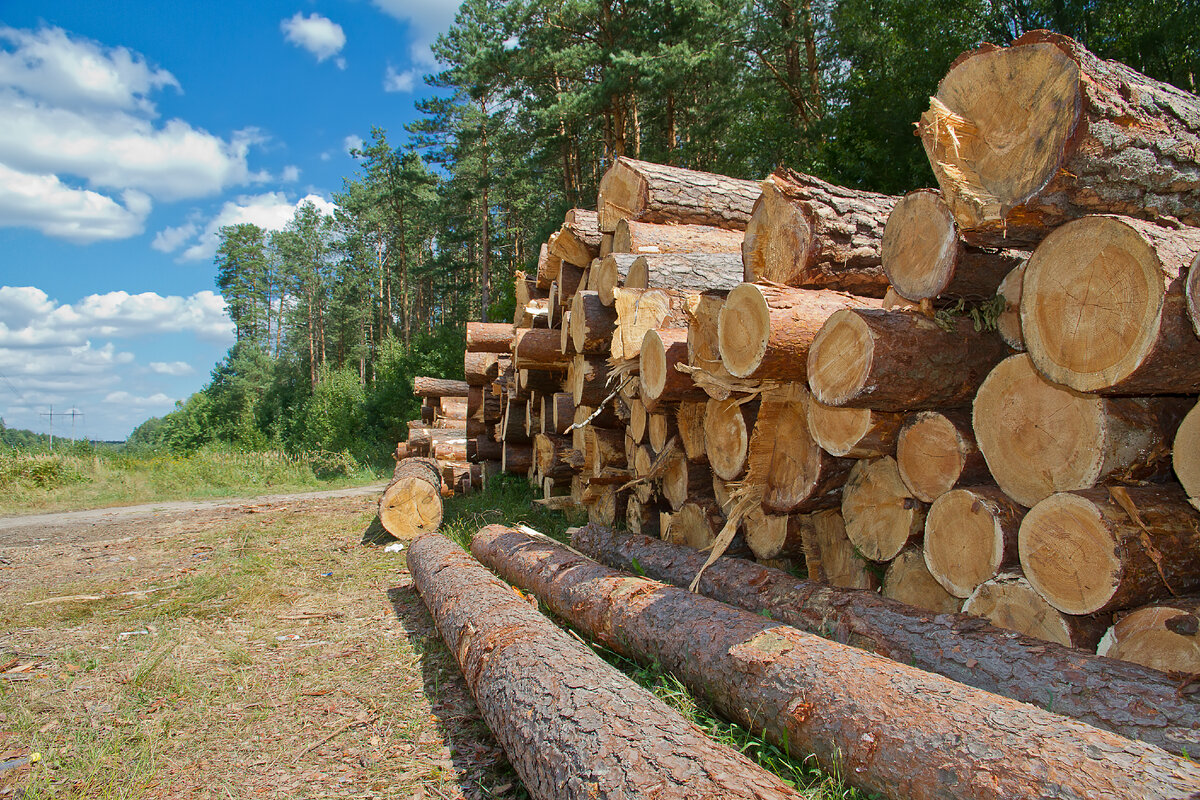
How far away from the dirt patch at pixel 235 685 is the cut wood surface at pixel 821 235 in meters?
2.87

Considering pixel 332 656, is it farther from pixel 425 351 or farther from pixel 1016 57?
pixel 425 351

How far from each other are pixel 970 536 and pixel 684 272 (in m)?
2.67

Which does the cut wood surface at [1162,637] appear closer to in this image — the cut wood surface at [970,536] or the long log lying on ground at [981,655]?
the long log lying on ground at [981,655]

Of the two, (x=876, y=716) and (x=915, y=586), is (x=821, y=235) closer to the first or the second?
(x=915, y=586)

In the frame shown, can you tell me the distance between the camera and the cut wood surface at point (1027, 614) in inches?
91.9

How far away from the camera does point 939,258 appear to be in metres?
2.77

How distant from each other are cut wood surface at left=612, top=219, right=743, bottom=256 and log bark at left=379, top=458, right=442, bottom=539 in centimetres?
292

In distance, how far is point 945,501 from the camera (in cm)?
271

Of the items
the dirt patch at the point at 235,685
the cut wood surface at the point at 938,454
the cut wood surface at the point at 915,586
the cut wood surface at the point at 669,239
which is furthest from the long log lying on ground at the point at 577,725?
the cut wood surface at the point at 669,239

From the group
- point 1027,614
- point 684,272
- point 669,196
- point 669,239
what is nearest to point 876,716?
point 1027,614

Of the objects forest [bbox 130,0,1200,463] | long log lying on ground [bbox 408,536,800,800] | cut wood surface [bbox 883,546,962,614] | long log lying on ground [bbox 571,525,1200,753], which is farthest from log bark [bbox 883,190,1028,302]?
forest [bbox 130,0,1200,463]

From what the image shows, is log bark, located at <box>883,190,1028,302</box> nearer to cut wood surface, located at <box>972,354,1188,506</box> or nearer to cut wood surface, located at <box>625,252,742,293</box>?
cut wood surface, located at <box>972,354,1188,506</box>

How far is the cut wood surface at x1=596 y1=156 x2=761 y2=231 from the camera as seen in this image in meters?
5.80

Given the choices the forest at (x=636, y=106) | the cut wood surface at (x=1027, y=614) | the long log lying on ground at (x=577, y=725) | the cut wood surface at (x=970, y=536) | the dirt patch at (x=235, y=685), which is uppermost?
the forest at (x=636, y=106)
